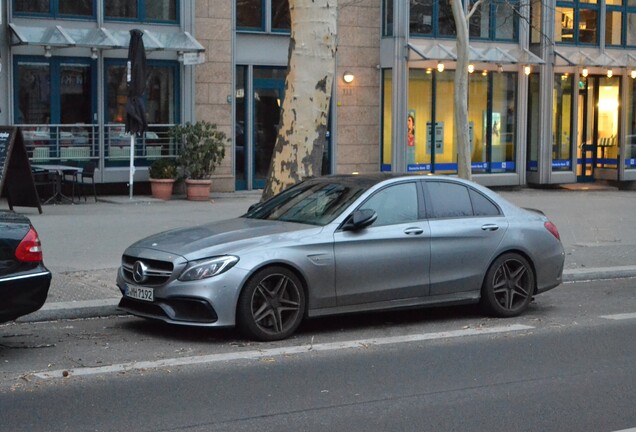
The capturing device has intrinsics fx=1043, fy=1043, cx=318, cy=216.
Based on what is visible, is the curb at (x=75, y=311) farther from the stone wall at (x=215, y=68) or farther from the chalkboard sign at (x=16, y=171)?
the stone wall at (x=215, y=68)

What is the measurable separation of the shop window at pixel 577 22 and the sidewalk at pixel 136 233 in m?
5.11

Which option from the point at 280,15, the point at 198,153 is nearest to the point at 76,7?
the point at 198,153

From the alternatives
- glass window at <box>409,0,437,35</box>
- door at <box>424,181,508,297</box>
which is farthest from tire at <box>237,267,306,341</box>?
glass window at <box>409,0,437,35</box>

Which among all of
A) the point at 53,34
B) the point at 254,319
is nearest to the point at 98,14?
the point at 53,34

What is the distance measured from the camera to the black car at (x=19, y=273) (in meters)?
8.31

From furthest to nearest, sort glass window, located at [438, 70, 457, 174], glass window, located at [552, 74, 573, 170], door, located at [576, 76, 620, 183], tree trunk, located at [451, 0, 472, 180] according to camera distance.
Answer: door, located at [576, 76, 620, 183] < glass window, located at [552, 74, 573, 170] < glass window, located at [438, 70, 457, 174] < tree trunk, located at [451, 0, 472, 180]

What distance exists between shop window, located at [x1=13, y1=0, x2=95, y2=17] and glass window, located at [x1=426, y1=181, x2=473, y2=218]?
13142 mm

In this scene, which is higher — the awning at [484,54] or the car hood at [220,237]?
the awning at [484,54]

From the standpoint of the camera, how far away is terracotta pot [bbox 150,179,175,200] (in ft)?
72.3

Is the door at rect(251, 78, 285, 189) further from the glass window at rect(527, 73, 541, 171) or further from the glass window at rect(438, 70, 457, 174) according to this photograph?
the glass window at rect(527, 73, 541, 171)

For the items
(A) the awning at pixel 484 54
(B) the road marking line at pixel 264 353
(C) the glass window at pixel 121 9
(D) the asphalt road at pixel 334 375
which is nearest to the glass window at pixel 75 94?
(C) the glass window at pixel 121 9

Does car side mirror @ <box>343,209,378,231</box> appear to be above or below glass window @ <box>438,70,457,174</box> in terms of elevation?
below

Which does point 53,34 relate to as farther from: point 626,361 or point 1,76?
point 626,361

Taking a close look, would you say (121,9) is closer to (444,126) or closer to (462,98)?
(462,98)
